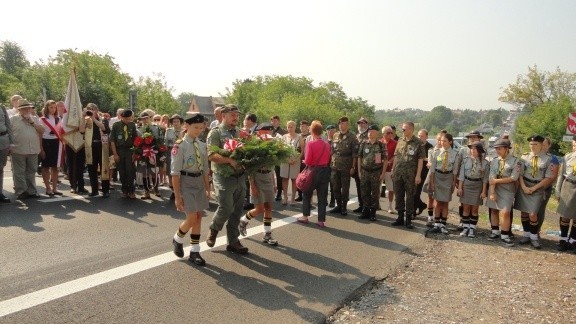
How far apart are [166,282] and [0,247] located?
111 inches

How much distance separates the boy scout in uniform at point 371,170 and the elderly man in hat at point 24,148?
7.36m

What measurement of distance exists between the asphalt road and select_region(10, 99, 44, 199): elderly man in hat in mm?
731

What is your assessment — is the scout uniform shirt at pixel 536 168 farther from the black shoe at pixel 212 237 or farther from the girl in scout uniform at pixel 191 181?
the girl in scout uniform at pixel 191 181

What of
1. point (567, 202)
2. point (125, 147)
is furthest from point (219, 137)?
point (567, 202)

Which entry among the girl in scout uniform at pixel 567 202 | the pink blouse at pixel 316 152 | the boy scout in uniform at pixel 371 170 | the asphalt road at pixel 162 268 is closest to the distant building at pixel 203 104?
the boy scout in uniform at pixel 371 170

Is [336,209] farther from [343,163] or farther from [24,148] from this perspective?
[24,148]

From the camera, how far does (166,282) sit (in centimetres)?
507

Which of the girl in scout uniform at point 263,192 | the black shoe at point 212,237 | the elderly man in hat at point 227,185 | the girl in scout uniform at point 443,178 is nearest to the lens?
the elderly man in hat at point 227,185

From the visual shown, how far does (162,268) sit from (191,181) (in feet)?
3.94

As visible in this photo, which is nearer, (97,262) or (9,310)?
(9,310)

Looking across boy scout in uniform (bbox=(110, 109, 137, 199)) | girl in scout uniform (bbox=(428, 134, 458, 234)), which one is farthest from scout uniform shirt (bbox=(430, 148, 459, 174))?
boy scout in uniform (bbox=(110, 109, 137, 199))

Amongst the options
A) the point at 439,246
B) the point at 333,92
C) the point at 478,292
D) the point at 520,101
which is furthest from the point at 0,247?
the point at 333,92

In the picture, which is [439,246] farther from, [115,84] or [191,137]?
[115,84]

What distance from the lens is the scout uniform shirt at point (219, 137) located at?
19.8 ft
